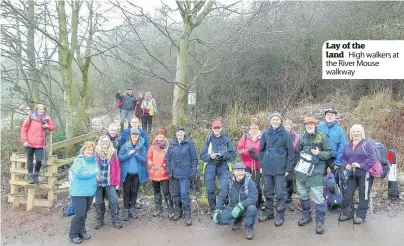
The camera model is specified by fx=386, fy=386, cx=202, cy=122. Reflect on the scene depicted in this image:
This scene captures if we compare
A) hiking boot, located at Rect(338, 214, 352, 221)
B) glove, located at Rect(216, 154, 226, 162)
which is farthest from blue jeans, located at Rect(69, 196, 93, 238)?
hiking boot, located at Rect(338, 214, 352, 221)

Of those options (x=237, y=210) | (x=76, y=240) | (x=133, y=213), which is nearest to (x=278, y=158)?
Answer: (x=237, y=210)

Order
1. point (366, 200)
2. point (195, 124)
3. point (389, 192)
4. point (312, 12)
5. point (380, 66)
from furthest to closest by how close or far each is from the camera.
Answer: point (312, 12) < point (195, 124) < point (380, 66) < point (389, 192) < point (366, 200)

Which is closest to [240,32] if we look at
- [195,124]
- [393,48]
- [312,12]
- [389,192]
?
[195,124]

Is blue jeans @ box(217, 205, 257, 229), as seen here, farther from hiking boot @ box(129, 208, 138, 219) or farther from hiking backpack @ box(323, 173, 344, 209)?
hiking boot @ box(129, 208, 138, 219)

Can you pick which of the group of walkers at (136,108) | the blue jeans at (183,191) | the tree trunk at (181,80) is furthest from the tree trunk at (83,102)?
the blue jeans at (183,191)

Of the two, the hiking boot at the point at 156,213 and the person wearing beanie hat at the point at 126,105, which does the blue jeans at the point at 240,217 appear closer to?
the hiking boot at the point at 156,213

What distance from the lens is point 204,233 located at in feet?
18.7

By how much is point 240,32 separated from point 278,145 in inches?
273

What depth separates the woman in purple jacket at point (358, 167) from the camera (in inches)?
221

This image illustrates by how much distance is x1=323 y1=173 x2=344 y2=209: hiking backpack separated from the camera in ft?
19.7

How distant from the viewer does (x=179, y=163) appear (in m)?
6.16

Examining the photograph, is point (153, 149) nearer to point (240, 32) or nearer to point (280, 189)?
point (280, 189)

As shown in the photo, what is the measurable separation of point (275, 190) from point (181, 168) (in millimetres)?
1507

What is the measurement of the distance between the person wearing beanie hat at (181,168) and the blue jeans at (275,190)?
3.84 ft
